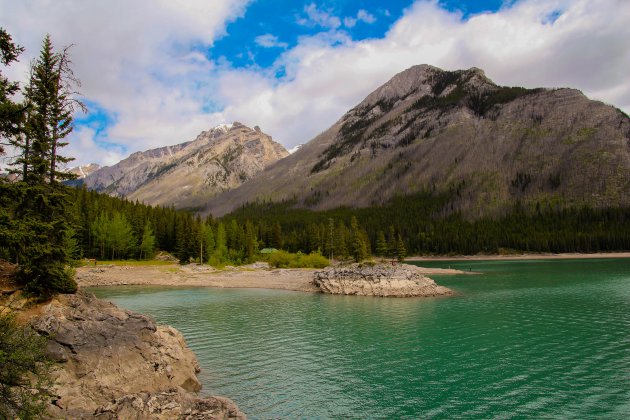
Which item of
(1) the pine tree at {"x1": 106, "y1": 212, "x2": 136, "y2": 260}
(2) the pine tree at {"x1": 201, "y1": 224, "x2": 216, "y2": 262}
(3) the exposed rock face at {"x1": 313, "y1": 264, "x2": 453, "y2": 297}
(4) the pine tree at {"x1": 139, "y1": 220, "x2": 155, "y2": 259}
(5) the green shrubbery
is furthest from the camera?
(2) the pine tree at {"x1": 201, "y1": 224, "x2": 216, "y2": 262}

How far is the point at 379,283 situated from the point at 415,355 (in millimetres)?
37511

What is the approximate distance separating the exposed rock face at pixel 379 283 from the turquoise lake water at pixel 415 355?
630 centimetres

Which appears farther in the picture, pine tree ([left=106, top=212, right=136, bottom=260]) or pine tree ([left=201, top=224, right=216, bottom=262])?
pine tree ([left=201, top=224, right=216, bottom=262])

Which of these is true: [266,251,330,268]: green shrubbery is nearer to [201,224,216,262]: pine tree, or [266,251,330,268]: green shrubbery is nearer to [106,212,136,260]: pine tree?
[201,224,216,262]: pine tree

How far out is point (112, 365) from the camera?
71.4 ft

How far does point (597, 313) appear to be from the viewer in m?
46.6

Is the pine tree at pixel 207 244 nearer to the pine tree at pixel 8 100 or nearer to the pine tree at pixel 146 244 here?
the pine tree at pixel 146 244

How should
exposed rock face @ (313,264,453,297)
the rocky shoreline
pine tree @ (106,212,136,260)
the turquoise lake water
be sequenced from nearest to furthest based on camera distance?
the rocky shoreline < the turquoise lake water < exposed rock face @ (313,264,453,297) < pine tree @ (106,212,136,260)

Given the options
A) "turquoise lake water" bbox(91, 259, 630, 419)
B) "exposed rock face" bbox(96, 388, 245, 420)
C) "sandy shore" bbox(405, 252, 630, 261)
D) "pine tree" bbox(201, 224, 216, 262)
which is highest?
"pine tree" bbox(201, 224, 216, 262)

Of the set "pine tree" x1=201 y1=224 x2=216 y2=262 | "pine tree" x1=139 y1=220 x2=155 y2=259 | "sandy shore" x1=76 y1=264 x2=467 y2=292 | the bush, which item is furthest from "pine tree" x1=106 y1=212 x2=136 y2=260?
the bush

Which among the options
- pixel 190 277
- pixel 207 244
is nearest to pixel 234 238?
pixel 207 244

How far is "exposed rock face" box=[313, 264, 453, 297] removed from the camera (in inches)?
2662

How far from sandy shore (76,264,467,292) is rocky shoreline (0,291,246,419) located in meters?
52.6

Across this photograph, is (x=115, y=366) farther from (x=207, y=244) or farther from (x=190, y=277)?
(x=207, y=244)
